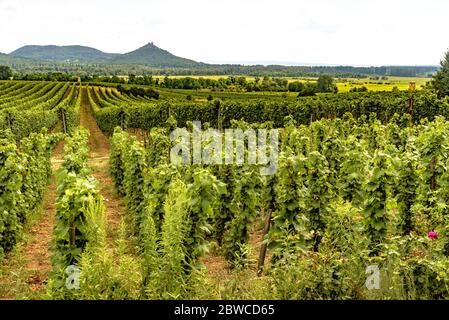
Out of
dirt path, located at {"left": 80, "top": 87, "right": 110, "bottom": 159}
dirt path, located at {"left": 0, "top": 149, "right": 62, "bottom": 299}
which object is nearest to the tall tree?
dirt path, located at {"left": 80, "top": 87, "right": 110, "bottom": 159}

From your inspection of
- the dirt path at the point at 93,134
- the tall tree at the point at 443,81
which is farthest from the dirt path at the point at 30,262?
the tall tree at the point at 443,81

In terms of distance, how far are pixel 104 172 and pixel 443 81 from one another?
57.5 meters

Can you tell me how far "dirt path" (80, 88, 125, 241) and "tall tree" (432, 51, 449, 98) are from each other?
4803 centimetres

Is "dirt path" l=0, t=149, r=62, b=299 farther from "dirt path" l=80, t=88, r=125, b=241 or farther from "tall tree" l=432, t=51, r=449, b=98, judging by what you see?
"tall tree" l=432, t=51, r=449, b=98

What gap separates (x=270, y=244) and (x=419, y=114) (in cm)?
3561

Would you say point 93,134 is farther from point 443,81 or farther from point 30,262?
point 443,81

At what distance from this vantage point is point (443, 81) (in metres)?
63.8

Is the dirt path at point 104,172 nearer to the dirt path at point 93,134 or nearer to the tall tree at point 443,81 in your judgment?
the dirt path at point 93,134

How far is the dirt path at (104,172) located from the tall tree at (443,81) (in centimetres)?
4803

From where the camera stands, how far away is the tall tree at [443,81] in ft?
203

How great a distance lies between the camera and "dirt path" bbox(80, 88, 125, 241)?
13.8 metres

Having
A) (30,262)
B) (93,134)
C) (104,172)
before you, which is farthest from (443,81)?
(30,262)
